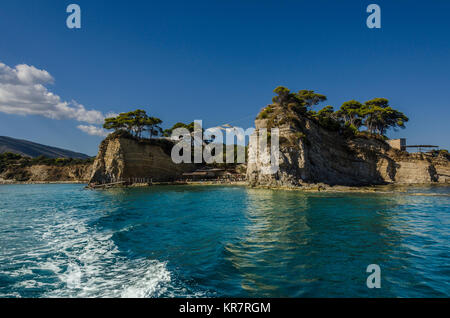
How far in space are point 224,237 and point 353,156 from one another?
146 feet

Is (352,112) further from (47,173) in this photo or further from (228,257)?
(47,173)

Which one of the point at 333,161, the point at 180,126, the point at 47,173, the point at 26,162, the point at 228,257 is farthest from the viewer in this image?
the point at 26,162

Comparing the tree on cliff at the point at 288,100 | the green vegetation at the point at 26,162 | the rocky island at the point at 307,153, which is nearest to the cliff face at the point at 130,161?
the rocky island at the point at 307,153

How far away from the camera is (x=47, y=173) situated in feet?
257

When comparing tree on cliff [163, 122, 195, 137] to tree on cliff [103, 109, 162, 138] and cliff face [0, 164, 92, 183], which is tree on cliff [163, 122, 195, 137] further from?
cliff face [0, 164, 92, 183]

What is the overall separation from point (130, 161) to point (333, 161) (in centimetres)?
4205

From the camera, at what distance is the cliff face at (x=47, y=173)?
77.0 metres

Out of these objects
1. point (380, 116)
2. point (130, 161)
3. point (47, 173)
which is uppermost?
point (380, 116)

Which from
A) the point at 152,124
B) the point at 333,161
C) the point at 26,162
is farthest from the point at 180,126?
the point at 26,162

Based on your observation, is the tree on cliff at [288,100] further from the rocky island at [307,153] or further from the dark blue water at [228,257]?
the dark blue water at [228,257]

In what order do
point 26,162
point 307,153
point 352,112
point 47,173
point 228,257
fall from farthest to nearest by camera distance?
point 26,162, point 47,173, point 352,112, point 307,153, point 228,257

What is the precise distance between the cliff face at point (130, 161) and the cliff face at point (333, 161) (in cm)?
2316
